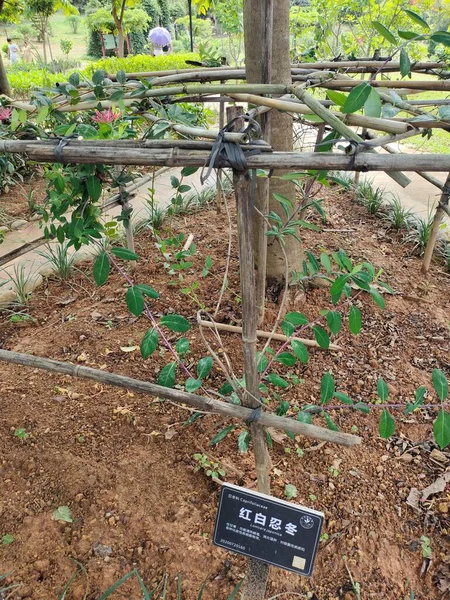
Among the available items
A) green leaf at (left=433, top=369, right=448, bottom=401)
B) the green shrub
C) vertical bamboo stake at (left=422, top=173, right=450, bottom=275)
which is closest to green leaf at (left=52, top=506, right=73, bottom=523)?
green leaf at (left=433, top=369, right=448, bottom=401)

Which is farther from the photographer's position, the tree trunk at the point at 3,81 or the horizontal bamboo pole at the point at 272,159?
the tree trunk at the point at 3,81

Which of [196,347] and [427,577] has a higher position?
[196,347]

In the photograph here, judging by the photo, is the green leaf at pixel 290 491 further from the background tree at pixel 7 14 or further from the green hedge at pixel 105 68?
the green hedge at pixel 105 68

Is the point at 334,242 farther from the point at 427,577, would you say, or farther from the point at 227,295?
the point at 427,577

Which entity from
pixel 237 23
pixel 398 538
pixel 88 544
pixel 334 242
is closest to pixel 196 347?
pixel 88 544

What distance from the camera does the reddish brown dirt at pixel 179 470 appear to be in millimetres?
1158

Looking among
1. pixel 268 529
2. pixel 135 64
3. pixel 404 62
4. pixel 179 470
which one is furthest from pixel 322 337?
pixel 135 64

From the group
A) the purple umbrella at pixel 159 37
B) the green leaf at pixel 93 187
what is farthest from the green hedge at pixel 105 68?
the green leaf at pixel 93 187

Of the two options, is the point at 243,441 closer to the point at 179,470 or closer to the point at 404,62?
the point at 179,470

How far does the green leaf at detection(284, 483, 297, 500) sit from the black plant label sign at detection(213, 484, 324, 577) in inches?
16.7

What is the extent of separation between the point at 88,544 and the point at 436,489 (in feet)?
3.46

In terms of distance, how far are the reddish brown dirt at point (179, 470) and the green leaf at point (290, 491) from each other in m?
0.02

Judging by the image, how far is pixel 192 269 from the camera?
7.70 feet

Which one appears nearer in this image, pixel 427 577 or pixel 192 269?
pixel 427 577
